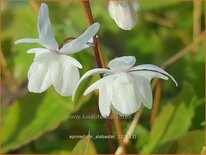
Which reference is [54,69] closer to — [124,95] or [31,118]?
[124,95]

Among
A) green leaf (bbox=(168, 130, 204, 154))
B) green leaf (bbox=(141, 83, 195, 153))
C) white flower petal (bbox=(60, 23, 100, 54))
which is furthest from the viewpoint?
green leaf (bbox=(141, 83, 195, 153))

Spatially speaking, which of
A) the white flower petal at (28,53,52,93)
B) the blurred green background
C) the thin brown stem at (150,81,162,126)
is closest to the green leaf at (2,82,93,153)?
the blurred green background

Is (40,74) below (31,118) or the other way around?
the other way around

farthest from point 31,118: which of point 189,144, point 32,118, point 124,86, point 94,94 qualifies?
point 124,86

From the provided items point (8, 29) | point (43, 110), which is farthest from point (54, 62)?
point (8, 29)

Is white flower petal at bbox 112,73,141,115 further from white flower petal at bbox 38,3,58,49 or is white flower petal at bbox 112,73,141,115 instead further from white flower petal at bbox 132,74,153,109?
white flower petal at bbox 38,3,58,49

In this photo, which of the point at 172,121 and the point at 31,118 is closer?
the point at 172,121

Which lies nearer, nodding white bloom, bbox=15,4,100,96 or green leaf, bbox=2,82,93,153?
nodding white bloom, bbox=15,4,100,96

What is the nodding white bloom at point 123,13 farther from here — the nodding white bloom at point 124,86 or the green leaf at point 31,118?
the green leaf at point 31,118
